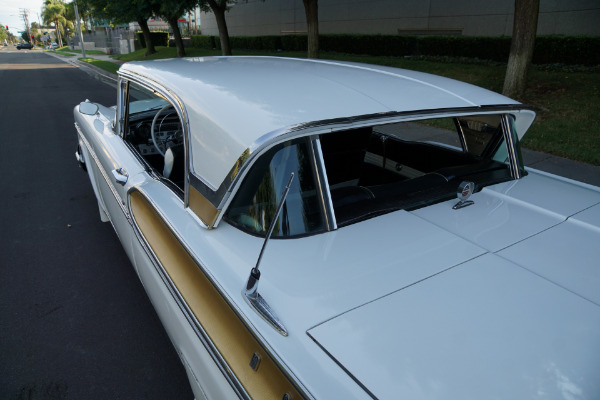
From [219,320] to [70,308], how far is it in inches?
84.3

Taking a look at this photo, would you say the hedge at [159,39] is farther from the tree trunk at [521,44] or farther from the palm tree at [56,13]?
the palm tree at [56,13]

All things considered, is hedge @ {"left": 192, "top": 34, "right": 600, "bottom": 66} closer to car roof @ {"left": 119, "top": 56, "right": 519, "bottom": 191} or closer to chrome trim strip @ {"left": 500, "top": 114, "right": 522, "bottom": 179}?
chrome trim strip @ {"left": 500, "top": 114, "right": 522, "bottom": 179}

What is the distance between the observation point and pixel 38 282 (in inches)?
130

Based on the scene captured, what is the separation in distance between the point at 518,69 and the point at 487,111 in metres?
6.89

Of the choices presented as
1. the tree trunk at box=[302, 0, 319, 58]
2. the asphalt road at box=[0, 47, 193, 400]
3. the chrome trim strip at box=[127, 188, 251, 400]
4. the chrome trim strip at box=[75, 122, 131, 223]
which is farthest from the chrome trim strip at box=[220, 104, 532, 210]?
the tree trunk at box=[302, 0, 319, 58]

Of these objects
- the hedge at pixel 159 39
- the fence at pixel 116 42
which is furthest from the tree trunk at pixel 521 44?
the fence at pixel 116 42

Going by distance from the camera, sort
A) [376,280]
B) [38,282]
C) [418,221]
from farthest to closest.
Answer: [38,282], [418,221], [376,280]

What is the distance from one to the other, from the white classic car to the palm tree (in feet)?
337

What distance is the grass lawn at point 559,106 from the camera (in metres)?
6.23

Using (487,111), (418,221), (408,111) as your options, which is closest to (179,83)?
(408,111)

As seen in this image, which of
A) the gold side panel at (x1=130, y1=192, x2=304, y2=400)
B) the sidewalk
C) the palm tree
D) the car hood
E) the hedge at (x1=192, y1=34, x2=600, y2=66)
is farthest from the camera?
the palm tree

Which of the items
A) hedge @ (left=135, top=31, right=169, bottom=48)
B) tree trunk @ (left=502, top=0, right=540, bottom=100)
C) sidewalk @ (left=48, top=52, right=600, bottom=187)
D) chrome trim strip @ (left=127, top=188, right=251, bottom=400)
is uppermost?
hedge @ (left=135, top=31, right=169, bottom=48)

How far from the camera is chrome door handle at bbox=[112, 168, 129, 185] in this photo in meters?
2.49

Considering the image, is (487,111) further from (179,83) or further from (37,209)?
(37,209)
